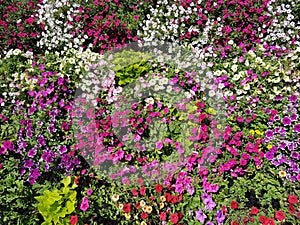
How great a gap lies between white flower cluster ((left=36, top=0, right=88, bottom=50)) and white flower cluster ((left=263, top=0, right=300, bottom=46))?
2649 mm

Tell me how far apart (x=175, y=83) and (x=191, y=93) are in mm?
250

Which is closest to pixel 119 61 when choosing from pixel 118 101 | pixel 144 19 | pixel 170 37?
pixel 118 101

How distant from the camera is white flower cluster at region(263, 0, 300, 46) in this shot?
4559mm

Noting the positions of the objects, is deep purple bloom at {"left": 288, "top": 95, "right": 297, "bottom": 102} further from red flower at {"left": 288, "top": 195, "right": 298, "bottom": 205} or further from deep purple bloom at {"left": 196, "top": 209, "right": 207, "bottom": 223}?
deep purple bloom at {"left": 196, "top": 209, "right": 207, "bottom": 223}

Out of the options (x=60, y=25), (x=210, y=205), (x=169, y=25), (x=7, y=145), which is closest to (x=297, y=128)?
(x=210, y=205)

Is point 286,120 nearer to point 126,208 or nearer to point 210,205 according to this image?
point 210,205

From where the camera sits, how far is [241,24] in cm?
481

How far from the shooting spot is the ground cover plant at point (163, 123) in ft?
9.37

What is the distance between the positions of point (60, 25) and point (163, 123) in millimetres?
2748

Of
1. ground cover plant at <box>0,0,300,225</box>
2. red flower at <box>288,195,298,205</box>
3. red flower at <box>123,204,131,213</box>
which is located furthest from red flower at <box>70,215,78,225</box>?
red flower at <box>288,195,298,205</box>

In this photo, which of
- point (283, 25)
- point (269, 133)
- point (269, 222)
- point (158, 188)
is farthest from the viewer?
point (283, 25)

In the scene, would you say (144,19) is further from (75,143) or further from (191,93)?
(75,143)

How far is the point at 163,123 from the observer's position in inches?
135

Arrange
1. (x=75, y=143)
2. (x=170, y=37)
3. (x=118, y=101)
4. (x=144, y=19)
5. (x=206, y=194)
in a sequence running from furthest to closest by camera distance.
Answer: (x=144, y=19) → (x=170, y=37) → (x=118, y=101) → (x=75, y=143) → (x=206, y=194)
